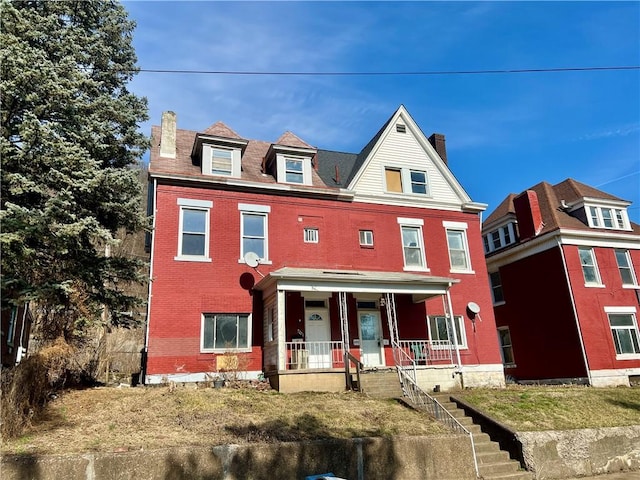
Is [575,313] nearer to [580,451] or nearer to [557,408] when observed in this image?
[557,408]

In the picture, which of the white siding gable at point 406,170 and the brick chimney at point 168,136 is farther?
the white siding gable at point 406,170

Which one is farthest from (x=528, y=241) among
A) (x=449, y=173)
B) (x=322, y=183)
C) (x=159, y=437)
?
(x=159, y=437)

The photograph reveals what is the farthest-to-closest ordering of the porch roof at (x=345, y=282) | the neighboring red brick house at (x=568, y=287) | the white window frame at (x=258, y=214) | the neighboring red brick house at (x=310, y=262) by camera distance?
the neighboring red brick house at (x=568, y=287), the white window frame at (x=258, y=214), the neighboring red brick house at (x=310, y=262), the porch roof at (x=345, y=282)

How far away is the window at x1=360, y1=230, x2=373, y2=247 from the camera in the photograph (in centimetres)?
1872

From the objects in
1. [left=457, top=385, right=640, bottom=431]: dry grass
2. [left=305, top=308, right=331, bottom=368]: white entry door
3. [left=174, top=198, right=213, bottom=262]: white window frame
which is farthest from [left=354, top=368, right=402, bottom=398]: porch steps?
[left=174, top=198, right=213, bottom=262]: white window frame

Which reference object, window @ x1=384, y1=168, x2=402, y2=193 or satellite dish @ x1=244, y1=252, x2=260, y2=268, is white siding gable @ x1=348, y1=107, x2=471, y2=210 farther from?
satellite dish @ x1=244, y1=252, x2=260, y2=268

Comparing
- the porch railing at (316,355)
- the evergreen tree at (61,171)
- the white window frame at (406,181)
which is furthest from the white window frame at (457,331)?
the evergreen tree at (61,171)

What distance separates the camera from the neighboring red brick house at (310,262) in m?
15.1

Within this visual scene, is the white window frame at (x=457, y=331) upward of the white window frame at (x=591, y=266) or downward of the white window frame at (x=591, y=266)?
downward

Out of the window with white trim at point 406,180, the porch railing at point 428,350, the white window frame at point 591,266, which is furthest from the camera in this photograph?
the white window frame at point 591,266

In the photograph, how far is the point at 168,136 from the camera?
18422mm

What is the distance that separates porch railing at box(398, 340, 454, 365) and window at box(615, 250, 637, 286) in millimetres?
11707

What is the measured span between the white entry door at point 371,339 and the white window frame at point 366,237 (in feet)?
9.55

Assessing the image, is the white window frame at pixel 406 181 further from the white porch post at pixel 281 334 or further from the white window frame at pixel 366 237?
the white porch post at pixel 281 334
